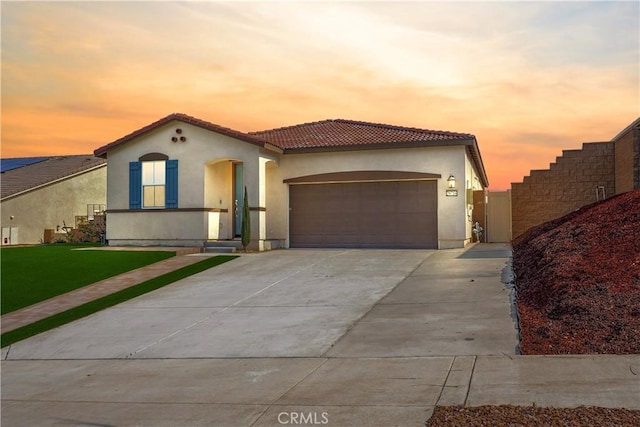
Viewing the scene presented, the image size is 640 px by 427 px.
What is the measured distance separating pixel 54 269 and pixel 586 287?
48.1 feet

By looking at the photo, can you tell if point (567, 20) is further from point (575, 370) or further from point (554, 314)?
point (575, 370)

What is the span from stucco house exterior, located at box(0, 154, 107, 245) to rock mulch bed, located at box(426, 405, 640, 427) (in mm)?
28163

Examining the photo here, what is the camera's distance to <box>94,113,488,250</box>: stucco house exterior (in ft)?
72.3

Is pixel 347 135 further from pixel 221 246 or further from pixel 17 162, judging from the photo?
pixel 17 162

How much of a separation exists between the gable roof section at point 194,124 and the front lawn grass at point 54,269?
426 cm

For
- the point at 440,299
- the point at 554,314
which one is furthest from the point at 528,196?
the point at 554,314

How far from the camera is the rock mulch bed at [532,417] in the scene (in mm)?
5344

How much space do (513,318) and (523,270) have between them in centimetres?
417

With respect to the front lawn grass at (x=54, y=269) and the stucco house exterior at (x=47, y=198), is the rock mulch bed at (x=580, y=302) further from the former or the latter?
the stucco house exterior at (x=47, y=198)

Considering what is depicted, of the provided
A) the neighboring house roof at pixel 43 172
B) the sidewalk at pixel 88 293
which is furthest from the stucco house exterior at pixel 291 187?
the neighboring house roof at pixel 43 172

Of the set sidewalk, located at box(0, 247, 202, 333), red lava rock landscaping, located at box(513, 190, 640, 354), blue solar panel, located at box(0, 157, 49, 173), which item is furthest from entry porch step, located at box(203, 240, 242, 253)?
blue solar panel, located at box(0, 157, 49, 173)

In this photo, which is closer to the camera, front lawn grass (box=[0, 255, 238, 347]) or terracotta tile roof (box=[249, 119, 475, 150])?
front lawn grass (box=[0, 255, 238, 347])

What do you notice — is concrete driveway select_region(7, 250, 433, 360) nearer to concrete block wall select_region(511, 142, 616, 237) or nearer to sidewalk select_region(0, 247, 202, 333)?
sidewalk select_region(0, 247, 202, 333)

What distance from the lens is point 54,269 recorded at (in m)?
18.6
